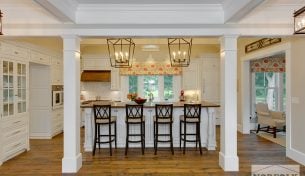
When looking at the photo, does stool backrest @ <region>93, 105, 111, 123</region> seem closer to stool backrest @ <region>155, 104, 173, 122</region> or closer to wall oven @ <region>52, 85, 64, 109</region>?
stool backrest @ <region>155, 104, 173, 122</region>

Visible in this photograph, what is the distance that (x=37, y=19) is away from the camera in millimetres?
4125

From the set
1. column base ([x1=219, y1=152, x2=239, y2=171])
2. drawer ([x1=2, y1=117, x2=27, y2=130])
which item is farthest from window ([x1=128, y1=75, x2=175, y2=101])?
column base ([x1=219, y1=152, x2=239, y2=171])

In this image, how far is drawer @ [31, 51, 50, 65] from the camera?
20.2 feet

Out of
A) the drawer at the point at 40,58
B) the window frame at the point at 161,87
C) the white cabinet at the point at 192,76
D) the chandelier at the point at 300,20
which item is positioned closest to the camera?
the chandelier at the point at 300,20

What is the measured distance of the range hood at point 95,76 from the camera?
29.7 feet

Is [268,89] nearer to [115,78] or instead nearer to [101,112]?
[115,78]

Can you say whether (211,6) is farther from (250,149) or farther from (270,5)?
(250,149)

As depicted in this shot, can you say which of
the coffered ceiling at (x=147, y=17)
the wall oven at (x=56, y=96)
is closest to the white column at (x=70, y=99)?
the coffered ceiling at (x=147, y=17)

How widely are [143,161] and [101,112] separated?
1517 millimetres

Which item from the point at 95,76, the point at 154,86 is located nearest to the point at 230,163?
the point at 154,86

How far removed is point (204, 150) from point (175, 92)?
402cm

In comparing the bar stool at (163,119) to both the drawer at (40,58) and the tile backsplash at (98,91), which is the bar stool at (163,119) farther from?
the tile backsplash at (98,91)

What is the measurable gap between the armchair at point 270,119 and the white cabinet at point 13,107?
21.6ft

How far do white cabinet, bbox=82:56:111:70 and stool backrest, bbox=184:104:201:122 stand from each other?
183 inches
